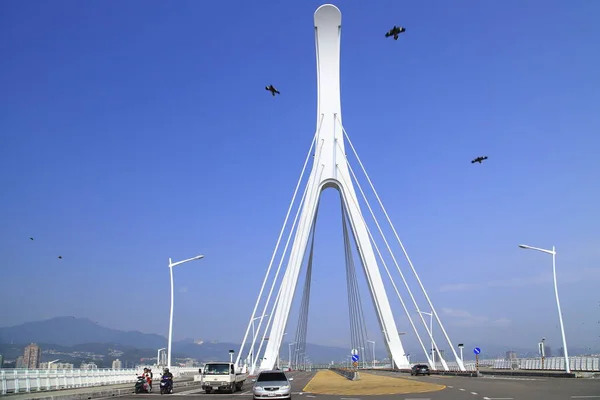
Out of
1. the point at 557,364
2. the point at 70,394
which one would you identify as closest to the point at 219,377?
the point at 70,394

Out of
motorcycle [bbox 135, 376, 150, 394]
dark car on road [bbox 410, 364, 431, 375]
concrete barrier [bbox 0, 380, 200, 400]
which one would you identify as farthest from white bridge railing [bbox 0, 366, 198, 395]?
dark car on road [bbox 410, 364, 431, 375]

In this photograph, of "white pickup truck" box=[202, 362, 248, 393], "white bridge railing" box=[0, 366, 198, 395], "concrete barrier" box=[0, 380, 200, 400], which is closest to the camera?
"concrete barrier" box=[0, 380, 200, 400]

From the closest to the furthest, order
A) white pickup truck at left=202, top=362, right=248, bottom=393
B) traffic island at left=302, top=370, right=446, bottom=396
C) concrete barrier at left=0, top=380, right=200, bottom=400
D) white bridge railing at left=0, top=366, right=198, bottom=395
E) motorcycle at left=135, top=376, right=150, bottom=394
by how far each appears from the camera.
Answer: concrete barrier at left=0, top=380, right=200, bottom=400, white bridge railing at left=0, top=366, right=198, bottom=395, traffic island at left=302, top=370, right=446, bottom=396, white pickup truck at left=202, top=362, right=248, bottom=393, motorcycle at left=135, top=376, right=150, bottom=394

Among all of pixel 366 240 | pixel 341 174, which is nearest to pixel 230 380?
pixel 366 240

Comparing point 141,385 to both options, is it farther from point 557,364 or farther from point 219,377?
point 557,364

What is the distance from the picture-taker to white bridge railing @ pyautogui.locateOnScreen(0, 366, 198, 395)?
63.4 feet

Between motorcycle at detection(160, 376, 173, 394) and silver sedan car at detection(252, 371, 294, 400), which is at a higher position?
silver sedan car at detection(252, 371, 294, 400)

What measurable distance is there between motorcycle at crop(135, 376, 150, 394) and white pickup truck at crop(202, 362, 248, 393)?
248cm

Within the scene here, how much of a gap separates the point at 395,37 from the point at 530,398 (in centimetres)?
1259

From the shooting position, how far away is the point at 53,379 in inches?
898

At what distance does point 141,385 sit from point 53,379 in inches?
135

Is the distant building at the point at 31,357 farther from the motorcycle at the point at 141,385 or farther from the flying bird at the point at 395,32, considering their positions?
the flying bird at the point at 395,32

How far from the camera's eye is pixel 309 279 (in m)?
50.7

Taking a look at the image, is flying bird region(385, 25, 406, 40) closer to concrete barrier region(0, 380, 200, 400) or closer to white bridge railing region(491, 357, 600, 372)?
concrete barrier region(0, 380, 200, 400)
